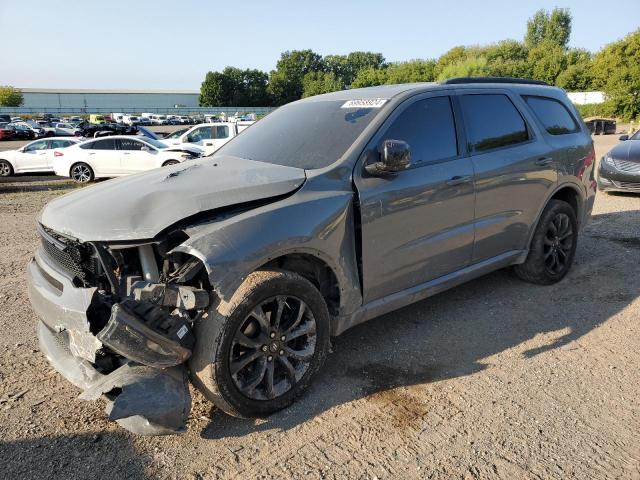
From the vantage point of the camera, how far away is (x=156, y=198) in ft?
10.1

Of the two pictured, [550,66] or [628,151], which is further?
[550,66]

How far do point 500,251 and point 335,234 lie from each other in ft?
6.66

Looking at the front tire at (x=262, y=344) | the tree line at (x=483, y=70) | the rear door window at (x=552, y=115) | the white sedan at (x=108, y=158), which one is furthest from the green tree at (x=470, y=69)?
the front tire at (x=262, y=344)

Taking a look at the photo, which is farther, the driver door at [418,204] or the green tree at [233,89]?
the green tree at [233,89]

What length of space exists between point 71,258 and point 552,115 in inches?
179

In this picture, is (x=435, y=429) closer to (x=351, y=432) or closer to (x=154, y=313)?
(x=351, y=432)

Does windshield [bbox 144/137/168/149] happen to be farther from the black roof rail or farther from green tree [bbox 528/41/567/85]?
green tree [bbox 528/41/567/85]

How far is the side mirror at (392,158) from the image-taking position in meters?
3.33

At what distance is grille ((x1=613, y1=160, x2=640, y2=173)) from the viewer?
9.47 metres

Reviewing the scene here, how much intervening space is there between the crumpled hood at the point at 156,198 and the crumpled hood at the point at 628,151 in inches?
341

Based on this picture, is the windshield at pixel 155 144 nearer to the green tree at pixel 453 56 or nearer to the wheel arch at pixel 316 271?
the wheel arch at pixel 316 271

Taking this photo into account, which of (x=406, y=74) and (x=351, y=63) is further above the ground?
(x=351, y=63)

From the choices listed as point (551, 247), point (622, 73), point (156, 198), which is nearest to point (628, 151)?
point (551, 247)

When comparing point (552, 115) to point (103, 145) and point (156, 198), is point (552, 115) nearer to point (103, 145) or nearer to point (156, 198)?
point (156, 198)
